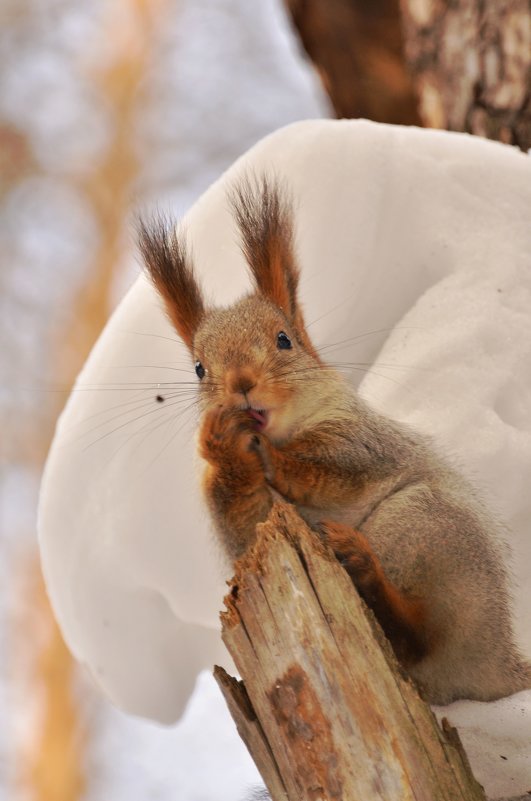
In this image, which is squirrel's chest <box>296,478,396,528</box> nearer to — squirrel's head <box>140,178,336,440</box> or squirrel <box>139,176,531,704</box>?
squirrel <box>139,176,531,704</box>

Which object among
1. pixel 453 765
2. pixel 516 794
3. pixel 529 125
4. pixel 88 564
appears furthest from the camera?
pixel 529 125

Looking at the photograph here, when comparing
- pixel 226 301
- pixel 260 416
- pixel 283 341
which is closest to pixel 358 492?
pixel 260 416

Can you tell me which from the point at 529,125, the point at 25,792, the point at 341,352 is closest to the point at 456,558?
the point at 341,352

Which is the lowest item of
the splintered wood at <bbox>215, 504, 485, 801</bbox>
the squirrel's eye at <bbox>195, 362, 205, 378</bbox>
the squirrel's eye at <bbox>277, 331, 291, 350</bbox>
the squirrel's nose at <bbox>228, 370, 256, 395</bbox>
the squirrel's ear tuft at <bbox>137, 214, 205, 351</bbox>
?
the splintered wood at <bbox>215, 504, 485, 801</bbox>

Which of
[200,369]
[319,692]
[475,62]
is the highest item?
[475,62]

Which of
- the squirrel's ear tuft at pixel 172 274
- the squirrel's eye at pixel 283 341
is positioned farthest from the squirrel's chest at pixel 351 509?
the squirrel's ear tuft at pixel 172 274

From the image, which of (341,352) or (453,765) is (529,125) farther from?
(453,765)

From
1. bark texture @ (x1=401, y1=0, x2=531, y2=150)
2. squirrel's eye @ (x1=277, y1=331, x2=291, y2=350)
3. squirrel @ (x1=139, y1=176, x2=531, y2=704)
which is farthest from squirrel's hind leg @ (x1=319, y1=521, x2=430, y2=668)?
bark texture @ (x1=401, y1=0, x2=531, y2=150)

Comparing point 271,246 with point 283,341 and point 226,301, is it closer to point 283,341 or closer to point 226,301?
point 283,341
